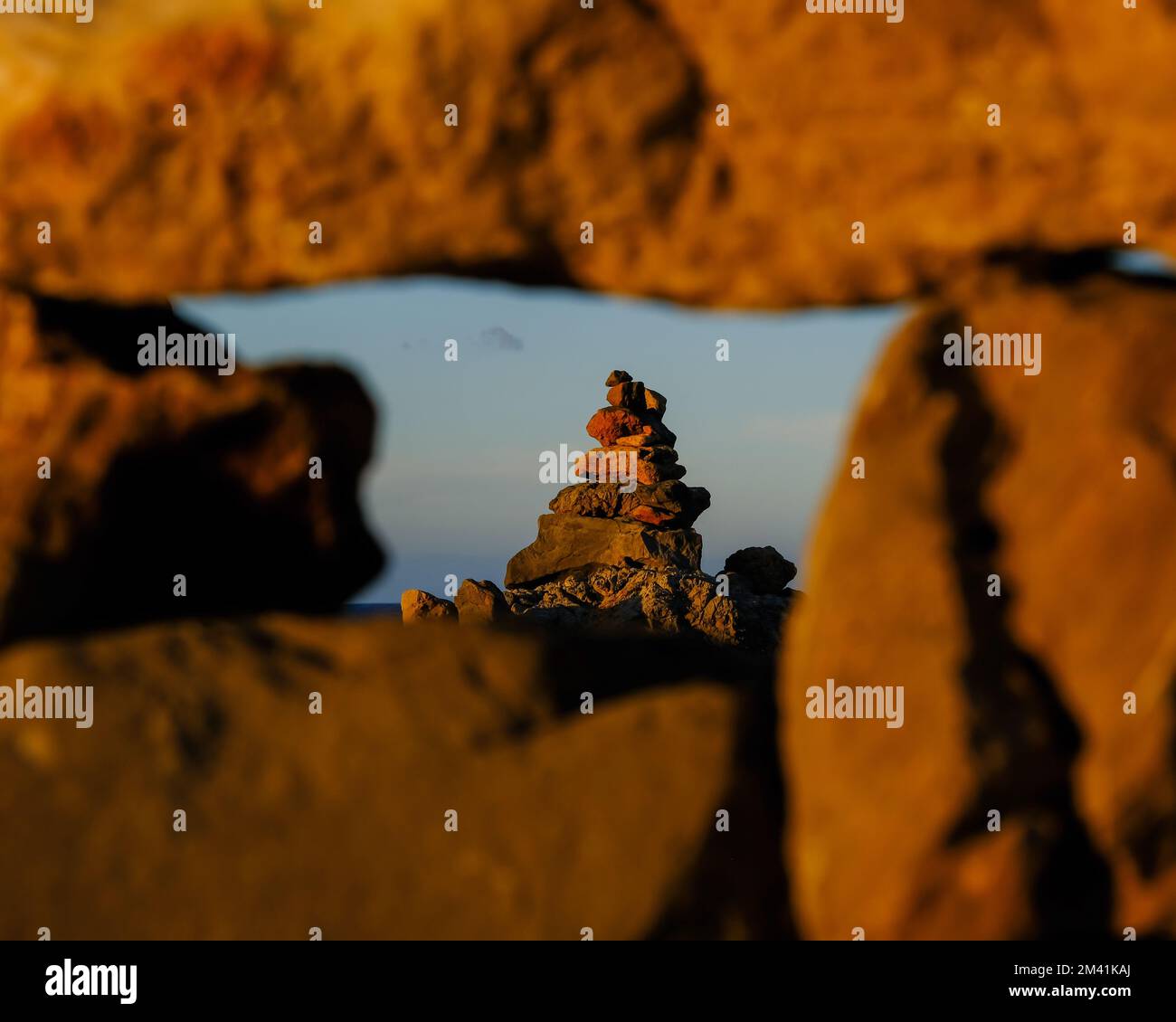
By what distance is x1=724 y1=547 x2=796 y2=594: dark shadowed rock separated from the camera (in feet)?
91.5

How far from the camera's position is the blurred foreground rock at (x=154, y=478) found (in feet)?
16.8

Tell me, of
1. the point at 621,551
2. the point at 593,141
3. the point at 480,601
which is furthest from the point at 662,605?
the point at 593,141

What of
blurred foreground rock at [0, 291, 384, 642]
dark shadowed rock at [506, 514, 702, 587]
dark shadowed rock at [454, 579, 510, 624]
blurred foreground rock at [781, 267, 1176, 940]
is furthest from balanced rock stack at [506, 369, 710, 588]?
blurred foreground rock at [781, 267, 1176, 940]

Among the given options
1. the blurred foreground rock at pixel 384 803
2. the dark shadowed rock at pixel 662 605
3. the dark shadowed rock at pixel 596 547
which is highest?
the dark shadowed rock at pixel 596 547

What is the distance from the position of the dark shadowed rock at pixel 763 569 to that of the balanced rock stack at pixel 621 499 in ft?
5.36

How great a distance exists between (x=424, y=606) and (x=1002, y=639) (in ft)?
74.2

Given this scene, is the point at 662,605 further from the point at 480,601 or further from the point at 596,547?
the point at 596,547

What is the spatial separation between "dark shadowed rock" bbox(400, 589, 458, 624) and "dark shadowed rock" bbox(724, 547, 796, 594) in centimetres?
557

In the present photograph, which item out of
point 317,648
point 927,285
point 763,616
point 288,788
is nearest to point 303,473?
point 317,648

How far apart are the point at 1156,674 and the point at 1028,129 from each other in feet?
5.01

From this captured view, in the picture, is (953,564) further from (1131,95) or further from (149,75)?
(149,75)

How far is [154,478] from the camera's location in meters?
5.28

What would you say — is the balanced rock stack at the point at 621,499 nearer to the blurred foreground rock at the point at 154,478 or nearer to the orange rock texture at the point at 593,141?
the blurred foreground rock at the point at 154,478

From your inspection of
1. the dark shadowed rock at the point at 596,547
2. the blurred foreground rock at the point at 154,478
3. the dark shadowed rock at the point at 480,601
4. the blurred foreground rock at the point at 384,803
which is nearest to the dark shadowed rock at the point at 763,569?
the dark shadowed rock at the point at 596,547
